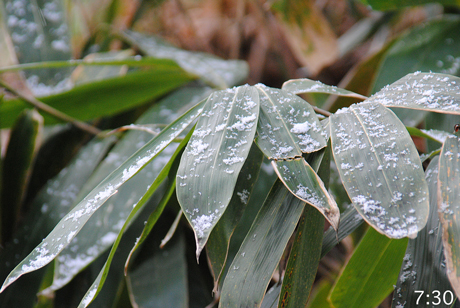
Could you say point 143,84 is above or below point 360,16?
above

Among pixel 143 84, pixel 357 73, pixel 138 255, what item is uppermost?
pixel 143 84

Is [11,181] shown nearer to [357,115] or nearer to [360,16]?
[357,115]

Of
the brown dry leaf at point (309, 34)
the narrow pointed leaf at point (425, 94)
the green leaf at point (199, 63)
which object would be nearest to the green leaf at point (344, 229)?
the narrow pointed leaf at point (425, 94)

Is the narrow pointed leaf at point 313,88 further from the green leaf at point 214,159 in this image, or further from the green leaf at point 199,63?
the green leaf at point 199,63

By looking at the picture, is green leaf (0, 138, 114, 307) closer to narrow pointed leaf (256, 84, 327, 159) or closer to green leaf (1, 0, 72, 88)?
green leaf (1, 0, 72, 88)

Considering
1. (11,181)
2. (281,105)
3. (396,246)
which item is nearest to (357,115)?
(281,105)

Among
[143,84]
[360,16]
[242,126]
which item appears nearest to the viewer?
[242,126]

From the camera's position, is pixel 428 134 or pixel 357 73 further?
pixel 357 73
